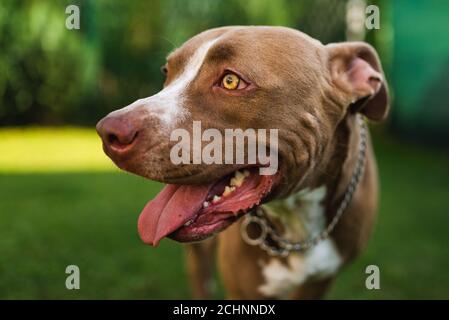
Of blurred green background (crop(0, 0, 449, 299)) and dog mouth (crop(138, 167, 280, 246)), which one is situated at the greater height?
blurred green background (crop(0, 0, 449, 299))

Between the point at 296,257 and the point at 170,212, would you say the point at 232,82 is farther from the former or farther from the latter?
the point at 296,257

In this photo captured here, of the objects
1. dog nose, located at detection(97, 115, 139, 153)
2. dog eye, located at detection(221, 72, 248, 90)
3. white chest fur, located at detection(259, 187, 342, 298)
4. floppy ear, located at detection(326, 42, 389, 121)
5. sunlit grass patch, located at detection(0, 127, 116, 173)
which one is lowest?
white chest fur, located at detection(259, 187, 342, 298)

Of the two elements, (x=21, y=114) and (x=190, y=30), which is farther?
(x=190, y=30)

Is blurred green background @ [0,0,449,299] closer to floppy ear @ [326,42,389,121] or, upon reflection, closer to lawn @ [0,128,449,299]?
lawn @ [0,128,449,299]

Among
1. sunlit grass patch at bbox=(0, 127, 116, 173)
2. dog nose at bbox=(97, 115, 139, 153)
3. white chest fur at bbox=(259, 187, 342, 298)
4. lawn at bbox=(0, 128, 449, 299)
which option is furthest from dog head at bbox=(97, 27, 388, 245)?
sunlit grass patch at bbox=(0, 127, 116, 173)

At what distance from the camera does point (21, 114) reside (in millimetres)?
11812

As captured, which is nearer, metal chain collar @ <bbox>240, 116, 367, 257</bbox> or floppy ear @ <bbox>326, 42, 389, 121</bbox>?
floppy ear @ <bbox>326, 42, 389, 121</bbox>

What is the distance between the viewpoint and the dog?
2363 millimetres

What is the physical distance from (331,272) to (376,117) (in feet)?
2.60

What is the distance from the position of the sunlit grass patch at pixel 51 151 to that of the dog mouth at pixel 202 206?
570 centimetres

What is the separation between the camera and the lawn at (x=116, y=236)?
13.8 ft

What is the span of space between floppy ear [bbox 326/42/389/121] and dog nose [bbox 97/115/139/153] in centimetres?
97
